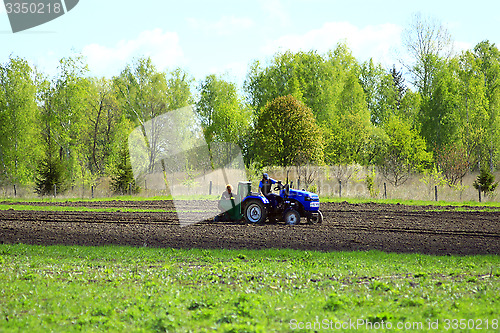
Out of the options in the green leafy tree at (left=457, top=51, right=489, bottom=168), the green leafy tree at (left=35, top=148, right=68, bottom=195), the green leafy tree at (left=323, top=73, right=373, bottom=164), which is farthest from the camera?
the green leafy tree at (left=457, top=51, right=489, bottom=168)

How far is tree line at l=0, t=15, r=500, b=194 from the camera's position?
4159cm

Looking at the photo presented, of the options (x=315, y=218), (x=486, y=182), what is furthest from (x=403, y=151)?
(x=315, y=218)

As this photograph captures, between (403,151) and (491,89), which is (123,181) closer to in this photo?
(403,151)

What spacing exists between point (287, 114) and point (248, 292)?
3290 centimetres

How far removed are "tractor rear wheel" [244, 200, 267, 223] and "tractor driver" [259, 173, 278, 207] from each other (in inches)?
15.8

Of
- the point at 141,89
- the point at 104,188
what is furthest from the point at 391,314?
the point at 141,89

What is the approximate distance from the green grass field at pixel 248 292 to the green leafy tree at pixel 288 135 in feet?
90.2

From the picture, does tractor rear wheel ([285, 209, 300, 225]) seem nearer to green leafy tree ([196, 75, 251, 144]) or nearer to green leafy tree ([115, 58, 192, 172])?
green leafy tree ([196, 75, 251, 144])

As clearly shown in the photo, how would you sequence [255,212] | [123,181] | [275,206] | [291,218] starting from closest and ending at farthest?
[291,218] < [275,206] < [255,212] < [123,181]

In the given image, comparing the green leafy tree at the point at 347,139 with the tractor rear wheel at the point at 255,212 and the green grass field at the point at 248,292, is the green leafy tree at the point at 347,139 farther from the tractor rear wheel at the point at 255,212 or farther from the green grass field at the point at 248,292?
the green grass field at the point at 248,292

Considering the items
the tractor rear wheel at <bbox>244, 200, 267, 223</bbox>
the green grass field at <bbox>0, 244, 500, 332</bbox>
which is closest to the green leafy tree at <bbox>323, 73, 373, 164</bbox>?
the tractor rear wheel at <bbox>244, 200, 267, 223</bbox>

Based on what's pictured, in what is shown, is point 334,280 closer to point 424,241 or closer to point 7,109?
point 424,241

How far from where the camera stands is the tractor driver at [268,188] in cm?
1842

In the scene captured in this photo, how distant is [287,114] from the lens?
40.4 metres
